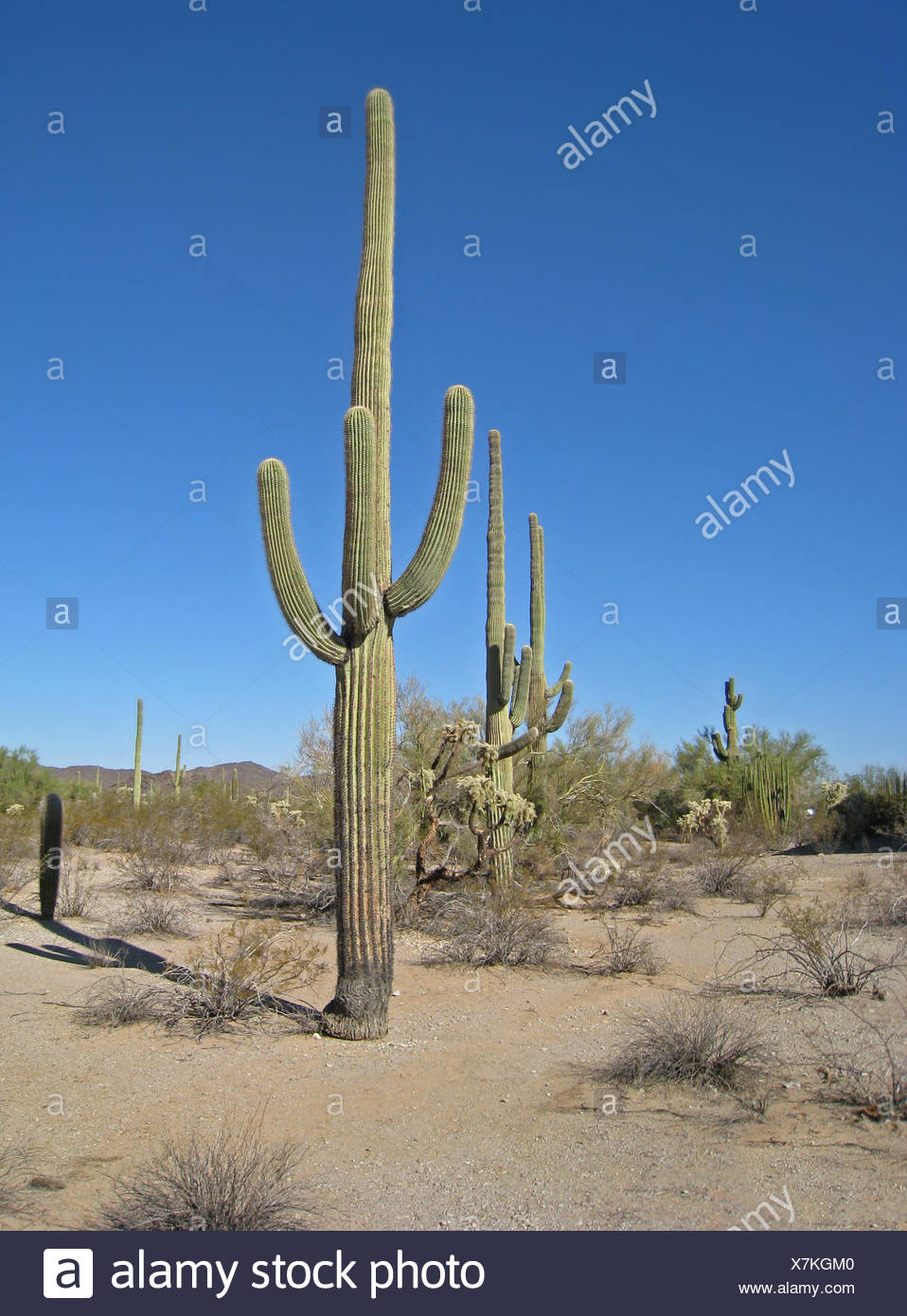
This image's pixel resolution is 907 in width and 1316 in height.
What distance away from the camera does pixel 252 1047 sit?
6.94m

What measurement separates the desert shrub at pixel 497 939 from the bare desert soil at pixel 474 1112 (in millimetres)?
495

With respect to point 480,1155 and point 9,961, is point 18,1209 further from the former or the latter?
point 9,961

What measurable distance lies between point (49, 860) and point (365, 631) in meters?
6.53

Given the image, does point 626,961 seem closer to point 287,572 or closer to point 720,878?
point 287,572

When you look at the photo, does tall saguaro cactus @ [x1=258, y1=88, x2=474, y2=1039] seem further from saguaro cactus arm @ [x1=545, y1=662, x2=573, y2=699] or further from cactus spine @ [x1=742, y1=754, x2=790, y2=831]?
cactus spine @ [x1=742, y1=754, x2=790, y2=831]

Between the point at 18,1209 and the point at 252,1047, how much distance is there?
2.88 metres

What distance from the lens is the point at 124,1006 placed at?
7.43 m

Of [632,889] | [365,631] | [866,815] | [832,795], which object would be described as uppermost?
[365,631]

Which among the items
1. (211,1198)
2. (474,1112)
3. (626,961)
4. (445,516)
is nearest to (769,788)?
(626,961)

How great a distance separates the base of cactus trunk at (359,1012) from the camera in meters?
7.20

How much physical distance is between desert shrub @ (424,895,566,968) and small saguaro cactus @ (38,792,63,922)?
4.77 m

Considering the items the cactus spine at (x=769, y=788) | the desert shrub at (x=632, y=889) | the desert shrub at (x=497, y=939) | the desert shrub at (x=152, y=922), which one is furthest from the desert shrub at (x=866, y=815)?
the desert shrub at (x=152, y=922)

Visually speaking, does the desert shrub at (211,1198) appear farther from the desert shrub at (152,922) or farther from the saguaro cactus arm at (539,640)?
the saguaro cactus arm at (539,640)
